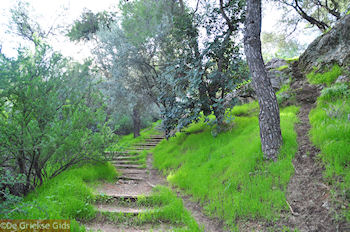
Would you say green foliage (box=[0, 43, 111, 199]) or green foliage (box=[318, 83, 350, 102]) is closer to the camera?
green foliage (box=[0, 43, 111, 199])

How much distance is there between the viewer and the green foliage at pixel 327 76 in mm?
6535

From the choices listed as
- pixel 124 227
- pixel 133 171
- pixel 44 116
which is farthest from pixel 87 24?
pixel 124 227

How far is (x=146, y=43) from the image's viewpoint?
10.7 meters

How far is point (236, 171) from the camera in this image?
469 cm

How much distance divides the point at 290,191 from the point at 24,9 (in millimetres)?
20494

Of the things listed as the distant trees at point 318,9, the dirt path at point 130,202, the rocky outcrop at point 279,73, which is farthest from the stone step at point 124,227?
the distant trees at point 318,9

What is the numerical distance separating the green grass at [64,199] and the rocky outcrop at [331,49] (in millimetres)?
8555

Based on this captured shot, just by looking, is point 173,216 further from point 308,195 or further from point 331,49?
point 331,49

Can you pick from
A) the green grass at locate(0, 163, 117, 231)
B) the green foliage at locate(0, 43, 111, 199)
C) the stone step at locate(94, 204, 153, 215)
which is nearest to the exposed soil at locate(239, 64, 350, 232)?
the stone step at locate(94, 204, 153, 215)

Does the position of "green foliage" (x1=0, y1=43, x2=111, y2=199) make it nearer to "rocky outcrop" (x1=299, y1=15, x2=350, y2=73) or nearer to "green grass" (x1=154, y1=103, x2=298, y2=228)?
"green grass" (x1=154, y1=103, x2=298, y2=228)

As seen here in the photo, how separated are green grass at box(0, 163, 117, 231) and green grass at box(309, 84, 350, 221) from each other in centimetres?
428

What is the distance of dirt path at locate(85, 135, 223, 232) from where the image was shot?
3.68 meters

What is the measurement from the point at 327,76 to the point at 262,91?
3.65 meters

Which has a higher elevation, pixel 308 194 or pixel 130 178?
pixel 308 194
